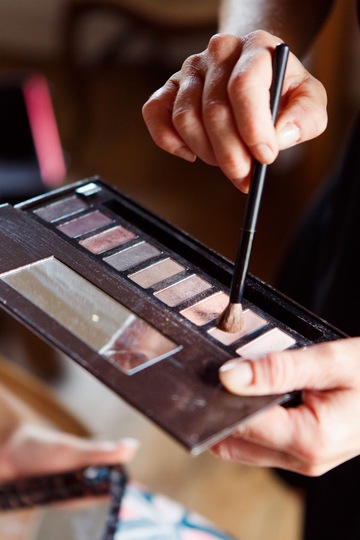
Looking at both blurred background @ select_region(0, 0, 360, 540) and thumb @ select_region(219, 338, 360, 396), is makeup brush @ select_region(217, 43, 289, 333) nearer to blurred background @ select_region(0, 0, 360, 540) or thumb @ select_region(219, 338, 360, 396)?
thumb @ select_region(219, 338, 360, 396)

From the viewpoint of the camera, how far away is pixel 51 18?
2.29 m

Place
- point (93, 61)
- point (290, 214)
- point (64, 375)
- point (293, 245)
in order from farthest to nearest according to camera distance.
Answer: point (93, 61) < point (290, 214) < point (64, 375) < point (293, 245)

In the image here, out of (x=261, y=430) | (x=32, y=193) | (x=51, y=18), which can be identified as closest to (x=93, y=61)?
(x=51, y=18)

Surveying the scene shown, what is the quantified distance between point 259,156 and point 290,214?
47.8 inches

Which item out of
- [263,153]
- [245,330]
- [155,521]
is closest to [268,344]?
[245,330]

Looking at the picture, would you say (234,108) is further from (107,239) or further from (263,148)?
(107,239)

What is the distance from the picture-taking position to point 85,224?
529 mm

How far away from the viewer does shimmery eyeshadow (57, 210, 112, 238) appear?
1.72ft

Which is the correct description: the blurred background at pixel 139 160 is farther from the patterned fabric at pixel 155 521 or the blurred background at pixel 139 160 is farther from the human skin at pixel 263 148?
the human skin at pixel 263 148

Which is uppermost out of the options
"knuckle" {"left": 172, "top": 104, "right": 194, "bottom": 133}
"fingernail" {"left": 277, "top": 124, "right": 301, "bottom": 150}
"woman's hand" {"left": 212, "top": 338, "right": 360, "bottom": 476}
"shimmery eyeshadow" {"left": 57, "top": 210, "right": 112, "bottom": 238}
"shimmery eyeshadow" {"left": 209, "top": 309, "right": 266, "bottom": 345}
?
"knuckle" {"left": 172, "top": 104, "right": 194, "bottom": 133}

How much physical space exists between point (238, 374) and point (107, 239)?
0.50ft

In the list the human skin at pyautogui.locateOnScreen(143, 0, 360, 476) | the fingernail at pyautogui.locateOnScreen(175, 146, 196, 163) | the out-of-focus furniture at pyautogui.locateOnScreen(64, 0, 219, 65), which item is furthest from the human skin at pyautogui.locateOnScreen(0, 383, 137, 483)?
the out-of-focus furniture at pyautogui.locateOnScreen(64, 0, 219, 65)

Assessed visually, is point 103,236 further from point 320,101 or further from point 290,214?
point 290,214

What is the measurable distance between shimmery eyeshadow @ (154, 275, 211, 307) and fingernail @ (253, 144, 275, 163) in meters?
0.11
